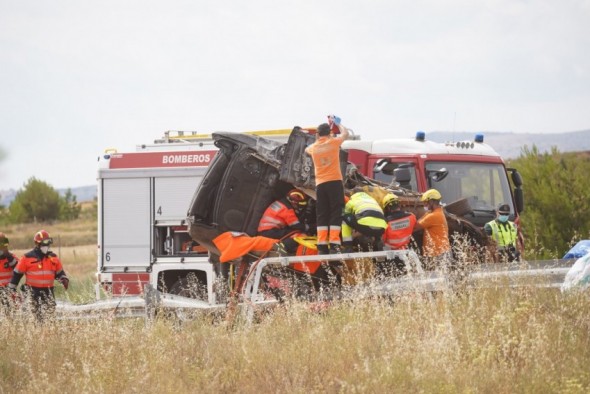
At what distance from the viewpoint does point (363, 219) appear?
1048 cm

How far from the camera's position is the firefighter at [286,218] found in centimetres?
1120

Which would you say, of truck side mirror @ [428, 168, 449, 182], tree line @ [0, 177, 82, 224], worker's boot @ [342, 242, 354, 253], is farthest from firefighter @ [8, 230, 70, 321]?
tree line @ [0, 177, 82, 224]

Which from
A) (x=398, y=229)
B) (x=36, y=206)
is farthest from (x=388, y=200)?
(x=36, y=206)

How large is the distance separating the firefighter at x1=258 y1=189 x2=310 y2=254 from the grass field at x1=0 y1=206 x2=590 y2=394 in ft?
4.56

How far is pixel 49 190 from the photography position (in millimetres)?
69312

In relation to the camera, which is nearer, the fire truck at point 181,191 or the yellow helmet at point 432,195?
the yellow helmet at point 432,195

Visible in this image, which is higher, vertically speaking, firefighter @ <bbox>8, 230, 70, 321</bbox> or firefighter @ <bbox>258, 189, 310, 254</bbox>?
firefighter @ <bbox>258, 189, 310, 254</bbox>

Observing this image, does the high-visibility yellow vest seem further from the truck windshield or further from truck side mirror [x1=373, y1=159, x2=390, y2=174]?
truck side mirror [x1=373, y1=159, x2=390, y2=174]

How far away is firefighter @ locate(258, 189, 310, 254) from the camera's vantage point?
11.2 meters

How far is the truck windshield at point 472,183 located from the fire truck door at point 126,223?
4444 millimetres

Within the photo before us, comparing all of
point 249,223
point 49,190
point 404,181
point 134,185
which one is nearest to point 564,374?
point 249,223

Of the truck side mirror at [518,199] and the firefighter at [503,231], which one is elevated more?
the truck side mirror at [518,199]

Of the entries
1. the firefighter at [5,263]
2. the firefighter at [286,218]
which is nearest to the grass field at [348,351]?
the firefighter at [286,218]

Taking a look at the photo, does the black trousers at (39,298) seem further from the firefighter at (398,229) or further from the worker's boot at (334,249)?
the firefighter at (398,229)
